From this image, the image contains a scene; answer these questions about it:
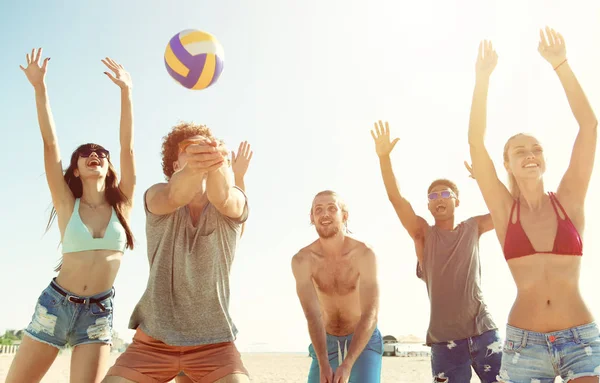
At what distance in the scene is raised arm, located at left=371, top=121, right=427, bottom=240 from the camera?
679 cm

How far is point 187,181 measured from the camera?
3904mm

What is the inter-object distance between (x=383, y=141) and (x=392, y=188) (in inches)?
24.0

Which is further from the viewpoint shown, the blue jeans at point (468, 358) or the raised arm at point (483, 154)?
the blue jeans at point (468, 358)

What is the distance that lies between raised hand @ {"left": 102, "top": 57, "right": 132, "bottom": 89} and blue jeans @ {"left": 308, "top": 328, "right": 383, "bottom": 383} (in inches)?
146

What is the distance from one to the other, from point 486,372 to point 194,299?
3.50m

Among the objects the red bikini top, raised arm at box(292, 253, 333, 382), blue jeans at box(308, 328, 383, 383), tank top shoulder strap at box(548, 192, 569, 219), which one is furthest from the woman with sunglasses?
tank top shoulder strap at box(548, 192, 569, 219)

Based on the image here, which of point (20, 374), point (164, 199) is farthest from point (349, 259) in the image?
point (20, 374)

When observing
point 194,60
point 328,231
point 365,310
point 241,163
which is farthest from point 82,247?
point 365,310

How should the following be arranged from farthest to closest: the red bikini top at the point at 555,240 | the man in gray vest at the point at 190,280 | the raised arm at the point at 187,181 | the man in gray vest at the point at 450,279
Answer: the man in gray vest at the point at 450,279 < the red bikini top at the point at 555,240 < the man in gray vest at the point at 190,280 < the raised arm at the point at 187,181

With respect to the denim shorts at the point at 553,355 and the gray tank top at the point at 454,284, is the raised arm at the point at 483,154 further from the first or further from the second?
the gray tank top at the point at 454,284

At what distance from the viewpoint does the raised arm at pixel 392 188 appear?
6789 mm

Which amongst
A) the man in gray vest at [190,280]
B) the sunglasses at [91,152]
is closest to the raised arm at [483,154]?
the man in gray vest at [190,280]

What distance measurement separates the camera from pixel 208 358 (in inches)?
159

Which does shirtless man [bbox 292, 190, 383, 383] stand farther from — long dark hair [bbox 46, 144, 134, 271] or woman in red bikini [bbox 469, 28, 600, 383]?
long dark hair [bbox 46, 144, 134, 271]
